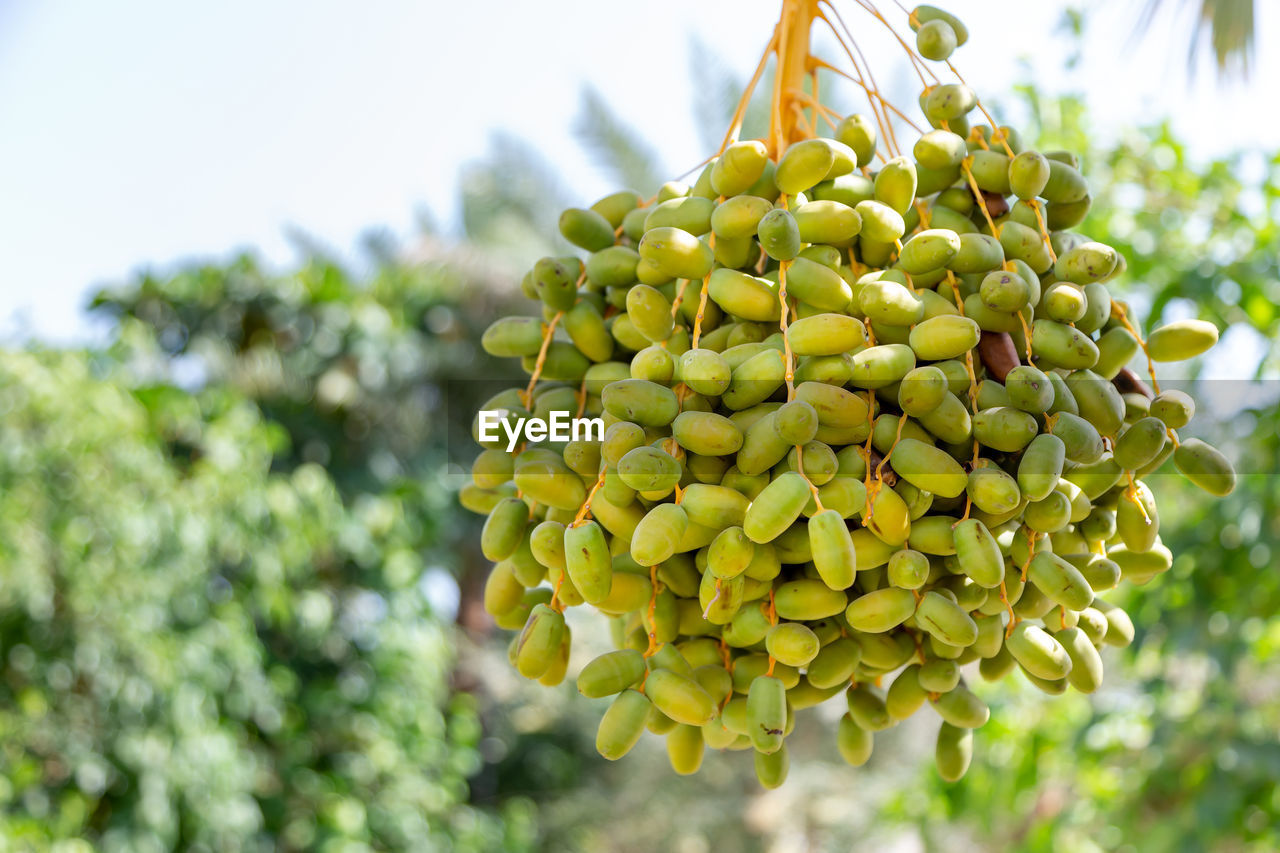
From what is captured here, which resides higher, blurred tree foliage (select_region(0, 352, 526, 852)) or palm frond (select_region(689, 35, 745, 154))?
palm frond (select_region(689, 35, 745, 154))

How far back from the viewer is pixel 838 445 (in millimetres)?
556

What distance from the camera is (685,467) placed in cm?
55

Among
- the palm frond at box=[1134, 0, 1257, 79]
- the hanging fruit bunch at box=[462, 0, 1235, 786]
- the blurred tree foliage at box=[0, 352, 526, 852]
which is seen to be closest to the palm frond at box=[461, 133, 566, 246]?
the blurred tree foliage at box=[0, 352, 526, 852]

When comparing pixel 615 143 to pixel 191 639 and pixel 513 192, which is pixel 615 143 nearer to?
pixel 513 192

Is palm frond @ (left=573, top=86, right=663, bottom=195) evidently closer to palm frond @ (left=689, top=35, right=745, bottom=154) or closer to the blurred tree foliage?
palm frond @ (left=689, top=35, right=745, bottom=154)

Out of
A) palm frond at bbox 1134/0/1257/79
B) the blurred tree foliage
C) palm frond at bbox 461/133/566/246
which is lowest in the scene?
the blurred tree foliage

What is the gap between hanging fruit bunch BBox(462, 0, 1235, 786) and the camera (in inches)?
20.3

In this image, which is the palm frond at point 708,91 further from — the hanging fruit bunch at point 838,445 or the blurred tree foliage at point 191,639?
the hanging fruit bunch at point 838,445

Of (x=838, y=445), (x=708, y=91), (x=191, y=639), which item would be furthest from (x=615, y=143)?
(x=838, y=445)

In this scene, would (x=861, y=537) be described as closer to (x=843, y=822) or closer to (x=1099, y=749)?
(x=1099, y=749)

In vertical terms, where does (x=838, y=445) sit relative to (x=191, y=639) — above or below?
above

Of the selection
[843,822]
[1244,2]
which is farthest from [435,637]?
[1244,2]

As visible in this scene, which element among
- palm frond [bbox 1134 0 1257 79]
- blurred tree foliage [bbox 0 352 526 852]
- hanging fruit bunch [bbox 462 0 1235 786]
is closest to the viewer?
hanging fruit bunch [bbox 462 0 1235 786]

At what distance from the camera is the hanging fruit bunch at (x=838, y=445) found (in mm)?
517
